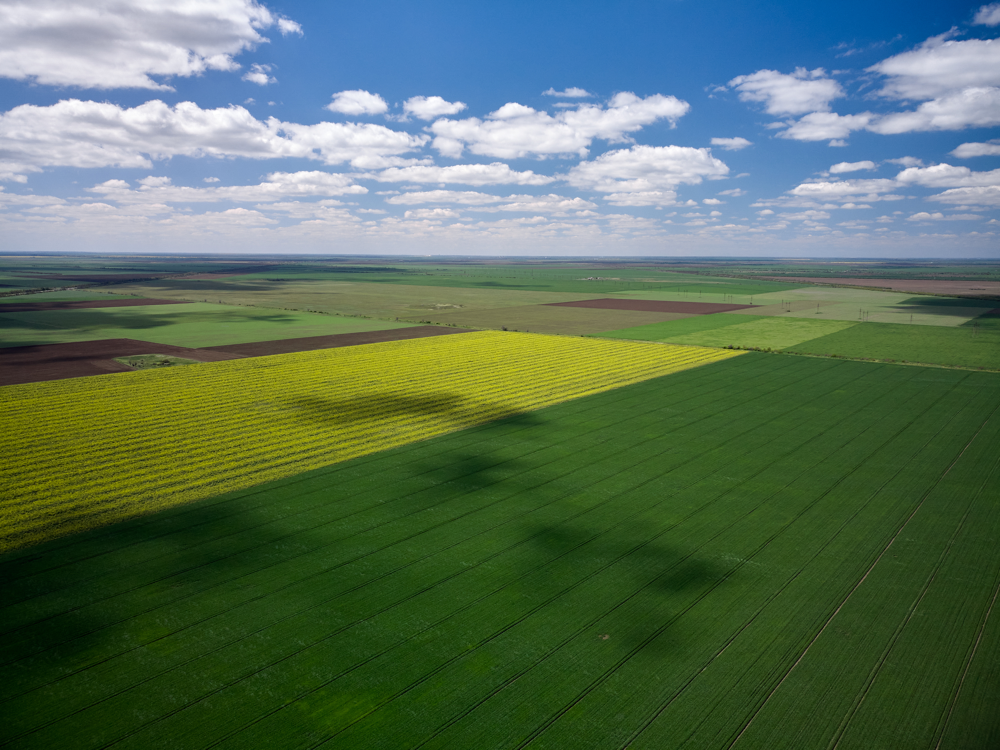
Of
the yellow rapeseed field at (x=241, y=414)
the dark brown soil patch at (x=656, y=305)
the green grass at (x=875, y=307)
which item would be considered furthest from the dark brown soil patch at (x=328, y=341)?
the green grass at (x=875, y=307)

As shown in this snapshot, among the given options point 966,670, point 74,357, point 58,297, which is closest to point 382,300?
point 58,297

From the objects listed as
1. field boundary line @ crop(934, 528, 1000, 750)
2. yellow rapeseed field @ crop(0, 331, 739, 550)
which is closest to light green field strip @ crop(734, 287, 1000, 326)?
yellow rapeseed field @ crop(0, 331, 739, 550)

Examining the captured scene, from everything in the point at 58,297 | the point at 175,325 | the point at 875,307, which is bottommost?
the point at 175,325

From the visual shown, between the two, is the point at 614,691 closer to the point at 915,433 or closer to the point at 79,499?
the point at 79,499

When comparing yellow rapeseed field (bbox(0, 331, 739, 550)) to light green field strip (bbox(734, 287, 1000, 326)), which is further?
light green field strip (bbox(734, 287, 1000, 326))

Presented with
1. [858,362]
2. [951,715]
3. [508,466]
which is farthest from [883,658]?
[858,362]

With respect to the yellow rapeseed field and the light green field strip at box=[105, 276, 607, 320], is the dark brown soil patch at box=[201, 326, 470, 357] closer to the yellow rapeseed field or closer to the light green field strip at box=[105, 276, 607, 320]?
the yellow rapeseed field

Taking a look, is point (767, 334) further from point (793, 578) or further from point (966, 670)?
point (966, 670)
